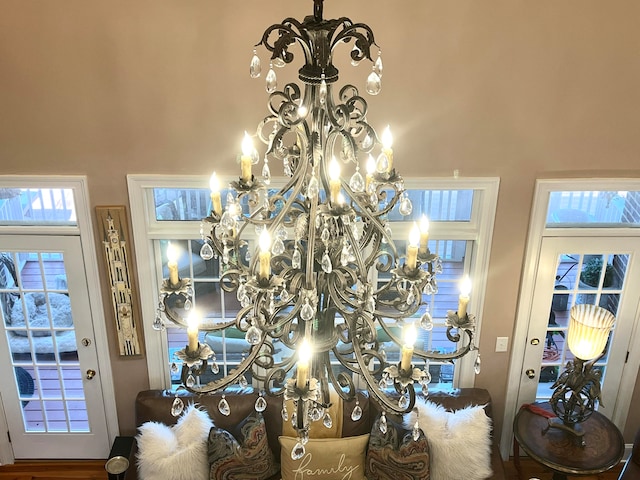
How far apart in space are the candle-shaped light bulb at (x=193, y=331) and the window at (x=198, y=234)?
6.83 ft

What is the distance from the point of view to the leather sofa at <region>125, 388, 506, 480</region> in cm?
425

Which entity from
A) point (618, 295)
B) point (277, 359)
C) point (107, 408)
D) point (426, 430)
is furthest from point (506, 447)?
point (107, 408)

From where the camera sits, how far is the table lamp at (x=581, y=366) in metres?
4.02

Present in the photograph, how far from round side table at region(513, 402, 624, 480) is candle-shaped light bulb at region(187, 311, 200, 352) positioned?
2.92 m

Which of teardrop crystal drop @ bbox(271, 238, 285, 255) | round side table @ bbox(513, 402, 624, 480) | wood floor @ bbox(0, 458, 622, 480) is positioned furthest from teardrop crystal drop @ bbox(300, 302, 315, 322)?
wood floor @ bbox(0, 458, 622, 480)

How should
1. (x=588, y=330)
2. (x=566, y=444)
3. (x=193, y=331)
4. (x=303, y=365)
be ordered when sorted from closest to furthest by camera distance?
(x=303, y=365), (x=193, y=331), (x=588, y=330), (x=566, y=444)

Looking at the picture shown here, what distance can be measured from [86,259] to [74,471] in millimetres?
1682

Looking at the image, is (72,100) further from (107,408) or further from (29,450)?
(29,450)

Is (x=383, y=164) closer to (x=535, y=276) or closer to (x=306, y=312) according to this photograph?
(x=306, y=312)

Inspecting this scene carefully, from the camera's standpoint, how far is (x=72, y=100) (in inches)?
146

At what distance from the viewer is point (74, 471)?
4.68 m

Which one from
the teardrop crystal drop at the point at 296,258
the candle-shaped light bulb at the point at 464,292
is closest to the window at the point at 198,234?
the candle-shaped light bulb at the point at 464,292

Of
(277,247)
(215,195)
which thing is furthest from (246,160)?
(277,247)

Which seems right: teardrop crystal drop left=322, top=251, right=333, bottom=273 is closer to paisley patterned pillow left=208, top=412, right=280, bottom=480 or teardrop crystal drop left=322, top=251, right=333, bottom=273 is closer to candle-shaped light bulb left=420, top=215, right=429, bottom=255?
candle-shaped light bulb left=420, top=215, right=429, bottom=255
